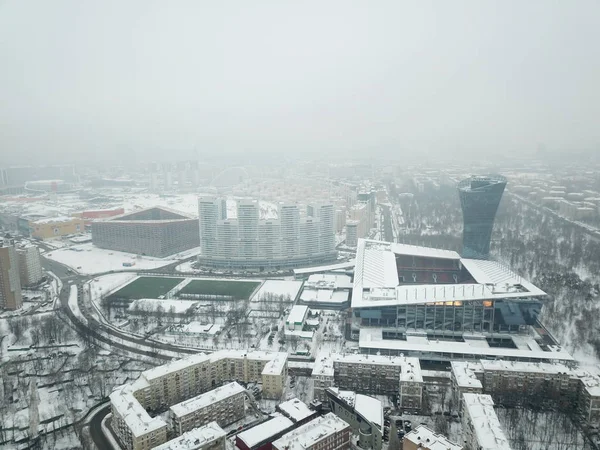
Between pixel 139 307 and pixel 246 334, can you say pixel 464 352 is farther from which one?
pixel 139 307

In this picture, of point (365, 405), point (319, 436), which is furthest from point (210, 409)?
point (365, 405)

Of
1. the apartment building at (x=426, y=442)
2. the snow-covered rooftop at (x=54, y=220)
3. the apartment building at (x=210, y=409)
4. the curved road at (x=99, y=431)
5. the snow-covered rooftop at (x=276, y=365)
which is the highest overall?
the snow-covered rooftop at (x=54, y=220)

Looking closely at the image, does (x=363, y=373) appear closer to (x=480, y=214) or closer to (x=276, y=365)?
(x=276, y=365)

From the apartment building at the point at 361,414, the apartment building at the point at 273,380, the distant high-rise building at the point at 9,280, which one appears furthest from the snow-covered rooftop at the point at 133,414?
the distant high-rise building at the point at 9,280

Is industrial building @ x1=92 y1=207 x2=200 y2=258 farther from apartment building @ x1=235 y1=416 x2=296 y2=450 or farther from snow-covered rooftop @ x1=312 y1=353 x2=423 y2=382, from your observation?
apartment building @ x1=235 y1=416 x2=296 y2=450

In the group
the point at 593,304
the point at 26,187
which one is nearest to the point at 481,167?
the point at 593,304

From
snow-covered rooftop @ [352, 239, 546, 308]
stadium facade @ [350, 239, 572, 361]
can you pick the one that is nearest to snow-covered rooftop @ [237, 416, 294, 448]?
stadium facade @ [350, 239, 572, 361]

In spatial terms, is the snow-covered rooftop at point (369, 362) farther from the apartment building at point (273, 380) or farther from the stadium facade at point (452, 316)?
the stadium facade at point (452, 316)
